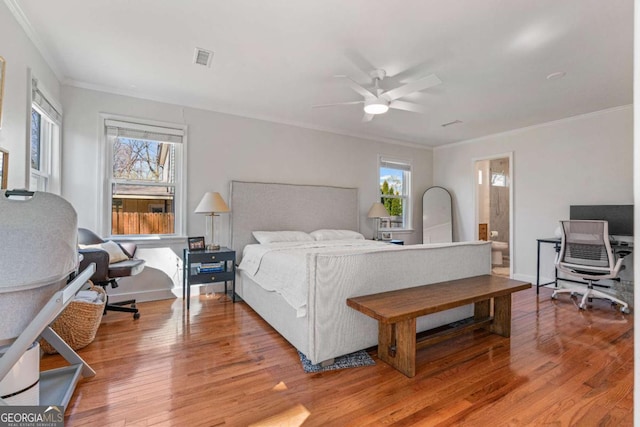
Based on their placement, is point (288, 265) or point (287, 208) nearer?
point (288, 265)

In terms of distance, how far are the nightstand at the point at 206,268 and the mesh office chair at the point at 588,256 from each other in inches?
160

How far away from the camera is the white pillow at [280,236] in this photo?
4028 mm

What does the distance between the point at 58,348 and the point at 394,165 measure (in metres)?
5.33

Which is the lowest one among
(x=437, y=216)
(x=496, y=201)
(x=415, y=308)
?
(x=415, y=308)

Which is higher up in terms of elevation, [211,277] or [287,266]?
[287,266]

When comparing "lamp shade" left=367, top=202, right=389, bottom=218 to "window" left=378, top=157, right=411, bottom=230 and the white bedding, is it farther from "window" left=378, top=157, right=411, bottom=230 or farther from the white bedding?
the white bedding

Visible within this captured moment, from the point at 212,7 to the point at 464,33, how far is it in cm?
190

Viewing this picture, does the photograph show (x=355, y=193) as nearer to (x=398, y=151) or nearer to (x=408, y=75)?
(x=398, y=151)

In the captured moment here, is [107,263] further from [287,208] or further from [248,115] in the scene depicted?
[248,115]

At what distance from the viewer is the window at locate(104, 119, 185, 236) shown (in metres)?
3.68

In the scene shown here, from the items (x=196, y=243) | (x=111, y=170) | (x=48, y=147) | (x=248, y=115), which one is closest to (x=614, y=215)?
(x=248, y=115)

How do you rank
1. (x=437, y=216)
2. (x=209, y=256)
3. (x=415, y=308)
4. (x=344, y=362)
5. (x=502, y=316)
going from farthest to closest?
(x=437, y=216), (x=209, y=256), (x=502, y=316), (x=344, y=362), (x=415, y=308)

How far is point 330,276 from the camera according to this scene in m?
2.16

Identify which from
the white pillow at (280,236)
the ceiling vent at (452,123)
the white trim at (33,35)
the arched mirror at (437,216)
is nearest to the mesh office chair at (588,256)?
the ceiling vent at (452,123)
